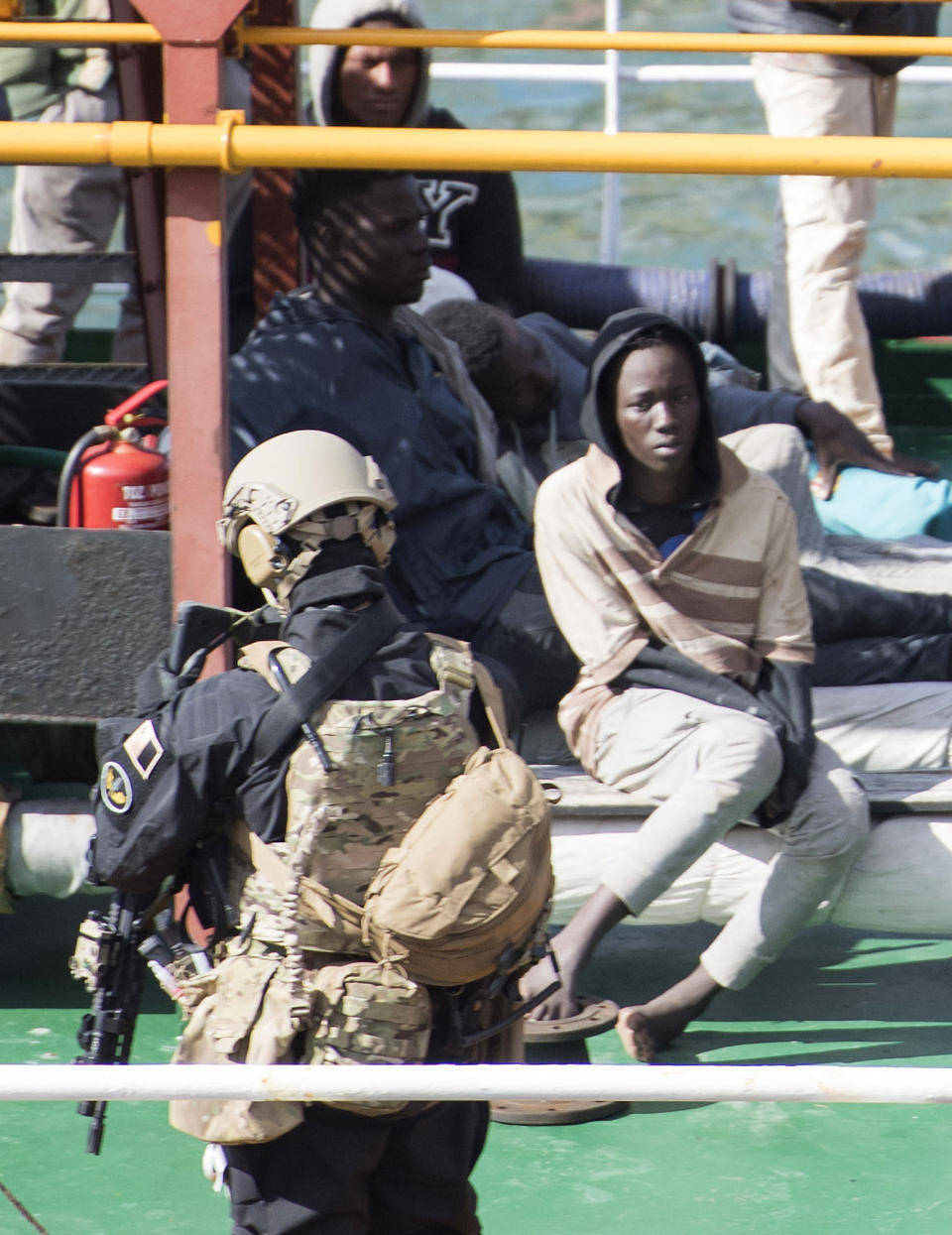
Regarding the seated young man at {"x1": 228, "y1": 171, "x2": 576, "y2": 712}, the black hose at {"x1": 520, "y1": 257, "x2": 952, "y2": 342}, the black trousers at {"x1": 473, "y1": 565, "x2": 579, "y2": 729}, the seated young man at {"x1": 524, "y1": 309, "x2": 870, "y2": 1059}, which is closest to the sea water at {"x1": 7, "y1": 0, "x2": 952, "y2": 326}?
the black hose at {"x1": 520, "y1": 257, "x2": 952, "y2": 342}

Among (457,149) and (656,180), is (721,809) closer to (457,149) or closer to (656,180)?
(457,149)

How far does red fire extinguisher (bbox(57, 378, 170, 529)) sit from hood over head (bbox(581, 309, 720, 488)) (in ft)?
2.76

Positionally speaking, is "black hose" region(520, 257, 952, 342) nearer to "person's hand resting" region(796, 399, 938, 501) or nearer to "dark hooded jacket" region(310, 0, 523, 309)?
"dark hooded jacket" region(310, 0, 523, 309)

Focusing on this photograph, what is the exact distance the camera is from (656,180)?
23.9 metres

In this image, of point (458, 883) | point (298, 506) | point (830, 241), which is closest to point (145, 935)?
point (458, 883)

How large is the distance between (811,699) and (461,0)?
2252 centimetres

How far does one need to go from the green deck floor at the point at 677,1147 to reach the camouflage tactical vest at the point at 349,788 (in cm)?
84

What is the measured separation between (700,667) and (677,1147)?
891mm

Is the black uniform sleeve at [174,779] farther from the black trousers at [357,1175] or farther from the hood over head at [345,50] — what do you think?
the hood over head at [345,50]

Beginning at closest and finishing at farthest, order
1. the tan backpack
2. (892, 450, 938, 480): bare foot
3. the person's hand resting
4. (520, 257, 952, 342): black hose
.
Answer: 1. the tan backpack
2. the person's hand resting
3. (892, 450, 938, 480): bare foot
4. (520, 257, 952, 342): black hose

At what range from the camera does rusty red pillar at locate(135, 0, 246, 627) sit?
2.98m

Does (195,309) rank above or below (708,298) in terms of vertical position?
above

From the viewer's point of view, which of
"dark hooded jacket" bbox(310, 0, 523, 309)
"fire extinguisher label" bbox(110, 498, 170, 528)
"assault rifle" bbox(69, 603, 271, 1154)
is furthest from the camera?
"dark hooded jacket" bbox(310, 0, 523, 309)

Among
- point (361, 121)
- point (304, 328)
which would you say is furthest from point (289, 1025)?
point (361, 121)
